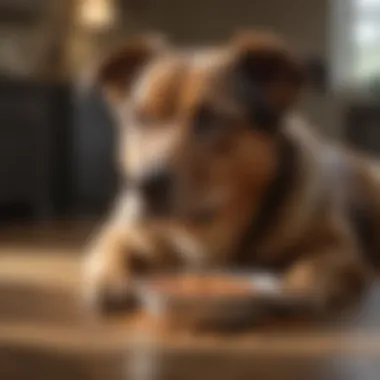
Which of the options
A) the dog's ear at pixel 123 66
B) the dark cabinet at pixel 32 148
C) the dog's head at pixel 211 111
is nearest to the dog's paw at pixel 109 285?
the dog's head at pixel 211 111

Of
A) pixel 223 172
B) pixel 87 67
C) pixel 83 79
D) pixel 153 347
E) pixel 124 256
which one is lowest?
pixel 153 347

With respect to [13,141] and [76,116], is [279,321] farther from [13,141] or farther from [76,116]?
[76,116]

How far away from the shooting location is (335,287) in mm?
961

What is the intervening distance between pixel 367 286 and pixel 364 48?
5.38 ft

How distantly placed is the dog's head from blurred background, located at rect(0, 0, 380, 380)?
42 centimetres

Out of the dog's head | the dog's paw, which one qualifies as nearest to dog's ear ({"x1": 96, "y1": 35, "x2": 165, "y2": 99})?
the dog's head

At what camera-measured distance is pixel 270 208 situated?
1080 millimetres

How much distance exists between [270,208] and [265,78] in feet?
0.52

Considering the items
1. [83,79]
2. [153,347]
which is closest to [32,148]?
[83,79]

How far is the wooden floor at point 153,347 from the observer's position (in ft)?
2.25

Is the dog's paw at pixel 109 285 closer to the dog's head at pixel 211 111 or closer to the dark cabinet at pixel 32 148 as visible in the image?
the dog's head at pixel 211 111

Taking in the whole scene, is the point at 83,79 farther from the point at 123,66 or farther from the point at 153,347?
the point at 153,347

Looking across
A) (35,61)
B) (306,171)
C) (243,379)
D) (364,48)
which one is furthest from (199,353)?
(35,61)

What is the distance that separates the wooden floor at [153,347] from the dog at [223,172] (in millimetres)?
112
